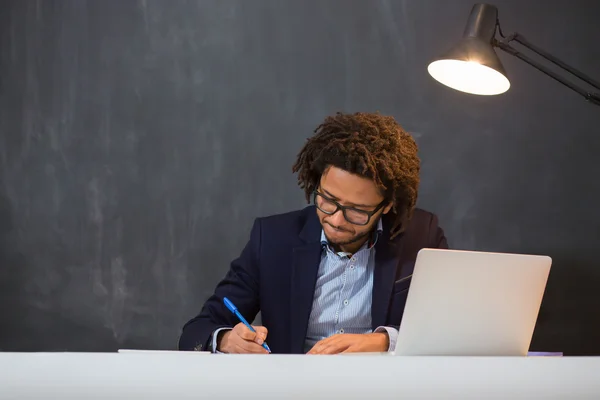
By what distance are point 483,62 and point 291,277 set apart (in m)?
0.77

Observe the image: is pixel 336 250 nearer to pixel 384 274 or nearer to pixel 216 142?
pixel 384 274

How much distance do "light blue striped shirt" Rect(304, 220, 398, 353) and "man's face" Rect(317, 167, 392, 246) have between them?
Answer: 0.12m

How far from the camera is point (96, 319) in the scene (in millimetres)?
2660

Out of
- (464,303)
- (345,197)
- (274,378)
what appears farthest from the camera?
(345,197)

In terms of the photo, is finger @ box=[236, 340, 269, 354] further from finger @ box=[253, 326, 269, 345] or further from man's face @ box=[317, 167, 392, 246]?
man's face @ box=[317, 167, 392, 246]

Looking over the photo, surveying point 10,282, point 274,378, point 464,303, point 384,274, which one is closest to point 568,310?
point 384,274

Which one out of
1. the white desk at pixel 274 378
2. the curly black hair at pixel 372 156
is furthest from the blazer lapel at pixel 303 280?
the white desk at pixel 274 378

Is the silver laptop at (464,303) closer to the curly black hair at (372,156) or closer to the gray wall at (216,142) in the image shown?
the curly black hair at (372,156)

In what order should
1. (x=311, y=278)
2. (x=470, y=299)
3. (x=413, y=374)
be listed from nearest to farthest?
1. (x=413, y=374)
2. (x=470, y=299)
3. (x=311, y=278)

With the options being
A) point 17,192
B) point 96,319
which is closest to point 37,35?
point 17,192

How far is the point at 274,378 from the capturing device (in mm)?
577

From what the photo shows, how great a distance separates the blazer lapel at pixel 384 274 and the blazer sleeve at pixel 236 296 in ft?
1.08

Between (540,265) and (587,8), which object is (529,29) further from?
(540,265)

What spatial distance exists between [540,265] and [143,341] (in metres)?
1.74
